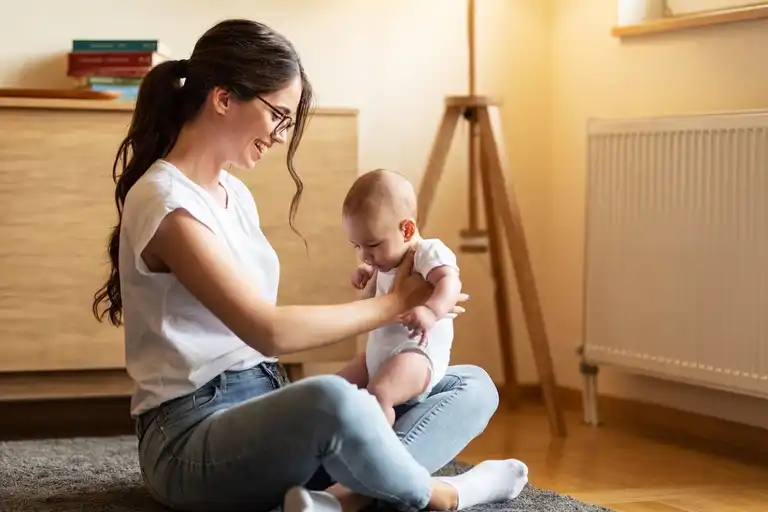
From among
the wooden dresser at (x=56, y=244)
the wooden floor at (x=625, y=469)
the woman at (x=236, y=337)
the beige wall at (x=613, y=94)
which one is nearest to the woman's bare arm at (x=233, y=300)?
the woman at (x=236, y=337)

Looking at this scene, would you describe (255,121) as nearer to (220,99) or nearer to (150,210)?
(220,99)

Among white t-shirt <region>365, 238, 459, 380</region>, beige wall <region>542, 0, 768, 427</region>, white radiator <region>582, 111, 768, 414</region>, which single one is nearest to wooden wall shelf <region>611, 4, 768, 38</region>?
beige wall <region>542, 0, 768, 427</region>

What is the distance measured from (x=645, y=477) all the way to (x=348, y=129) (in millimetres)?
1065

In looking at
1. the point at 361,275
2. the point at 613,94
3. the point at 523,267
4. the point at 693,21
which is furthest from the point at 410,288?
the point at 613,94

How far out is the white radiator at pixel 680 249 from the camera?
7.92ft

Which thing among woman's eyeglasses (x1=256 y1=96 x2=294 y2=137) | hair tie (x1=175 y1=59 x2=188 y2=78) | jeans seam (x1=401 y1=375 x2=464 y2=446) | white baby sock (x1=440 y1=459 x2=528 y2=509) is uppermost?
hair tie (x1=175 y1=59 x2=188 y2=78)

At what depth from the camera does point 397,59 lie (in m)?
3.13

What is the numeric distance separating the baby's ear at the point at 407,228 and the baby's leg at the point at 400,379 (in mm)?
195

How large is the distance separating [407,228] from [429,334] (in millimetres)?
181

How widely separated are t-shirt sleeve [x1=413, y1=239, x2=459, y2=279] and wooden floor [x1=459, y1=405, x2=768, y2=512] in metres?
0.60

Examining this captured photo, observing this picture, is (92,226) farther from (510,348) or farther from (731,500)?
(731,500)

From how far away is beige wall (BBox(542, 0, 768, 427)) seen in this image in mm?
2599

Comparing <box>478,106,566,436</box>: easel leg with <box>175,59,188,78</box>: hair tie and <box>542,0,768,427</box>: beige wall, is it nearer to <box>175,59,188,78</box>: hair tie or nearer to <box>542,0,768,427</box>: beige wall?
<box>542,0,768,427</box>: beige wall

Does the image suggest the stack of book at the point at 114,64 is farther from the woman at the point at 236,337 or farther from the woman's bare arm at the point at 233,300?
the woman's bare arm at the point at 233,300
